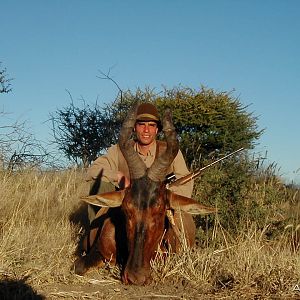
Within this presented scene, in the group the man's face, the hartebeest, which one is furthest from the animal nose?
the man's face

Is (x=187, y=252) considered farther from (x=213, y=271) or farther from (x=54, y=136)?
(x=54, y=136)

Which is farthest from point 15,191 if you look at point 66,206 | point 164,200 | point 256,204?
point 164,200

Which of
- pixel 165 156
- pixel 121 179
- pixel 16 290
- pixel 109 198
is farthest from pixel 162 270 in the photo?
pixel 121 179

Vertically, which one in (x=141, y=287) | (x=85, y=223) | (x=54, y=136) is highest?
(x=54, y=136)

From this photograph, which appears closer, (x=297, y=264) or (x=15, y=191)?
(x=297, y=264)

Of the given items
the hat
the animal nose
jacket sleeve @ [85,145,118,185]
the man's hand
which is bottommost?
the animal nose

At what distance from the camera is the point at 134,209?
19.9 ft

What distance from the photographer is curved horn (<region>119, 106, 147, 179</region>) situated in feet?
20.5

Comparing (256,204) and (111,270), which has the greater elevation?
(256,204)

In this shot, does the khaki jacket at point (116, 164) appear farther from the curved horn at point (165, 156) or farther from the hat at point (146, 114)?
the curved horn at point (165, 156)

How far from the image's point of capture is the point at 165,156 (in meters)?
6.29

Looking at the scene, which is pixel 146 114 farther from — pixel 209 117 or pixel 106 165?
pixel 209 117

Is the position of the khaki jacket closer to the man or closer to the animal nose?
the man

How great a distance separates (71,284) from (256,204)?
13.6 ft
